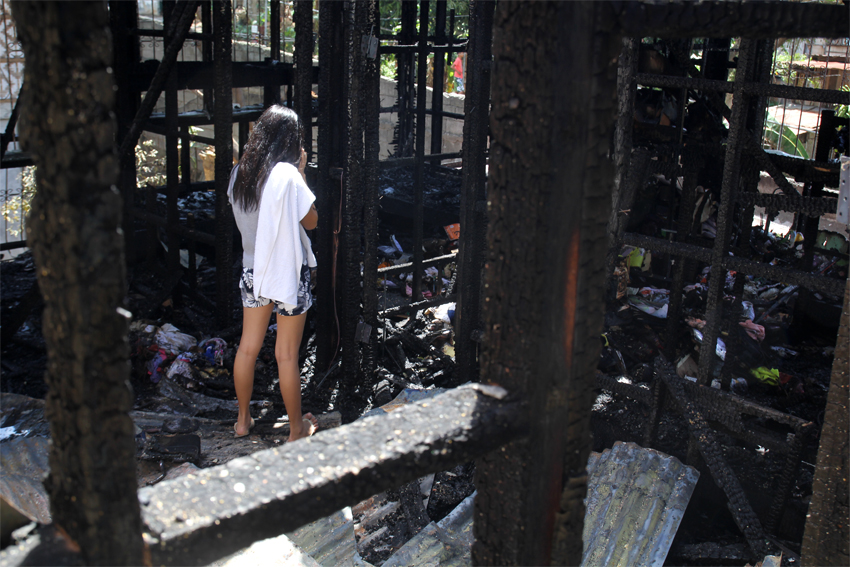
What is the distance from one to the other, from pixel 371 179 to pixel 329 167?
0.34m

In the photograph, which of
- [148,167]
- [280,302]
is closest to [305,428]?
[280,302]

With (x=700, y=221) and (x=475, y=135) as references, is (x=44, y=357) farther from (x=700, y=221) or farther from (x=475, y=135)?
(x=700, y=221)

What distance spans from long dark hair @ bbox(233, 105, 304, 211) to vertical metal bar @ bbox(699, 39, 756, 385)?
2029mm

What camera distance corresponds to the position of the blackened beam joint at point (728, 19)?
111cm

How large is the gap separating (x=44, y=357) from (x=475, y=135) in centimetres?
326

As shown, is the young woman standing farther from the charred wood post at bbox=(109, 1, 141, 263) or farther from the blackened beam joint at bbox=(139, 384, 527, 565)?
the blackened beam joint at bbox=(139, 384, 527, 565)

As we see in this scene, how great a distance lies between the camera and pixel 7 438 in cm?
337

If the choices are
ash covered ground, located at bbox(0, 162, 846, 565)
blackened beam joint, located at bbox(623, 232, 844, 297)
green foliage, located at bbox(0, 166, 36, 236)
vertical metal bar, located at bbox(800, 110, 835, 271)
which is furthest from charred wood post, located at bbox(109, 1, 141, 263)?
vertical metal bar, located at bbox(800, 110, 835, 271)

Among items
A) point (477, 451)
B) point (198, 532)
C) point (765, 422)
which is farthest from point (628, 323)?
point (198, 532)

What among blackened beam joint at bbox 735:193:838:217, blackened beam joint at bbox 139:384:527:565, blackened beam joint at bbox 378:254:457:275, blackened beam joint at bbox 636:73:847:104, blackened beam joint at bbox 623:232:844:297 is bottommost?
blackened beam joint at bbox 378:254:457:275

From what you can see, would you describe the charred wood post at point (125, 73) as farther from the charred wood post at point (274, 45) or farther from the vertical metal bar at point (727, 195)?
the vertical metal bar at point (727, 195)

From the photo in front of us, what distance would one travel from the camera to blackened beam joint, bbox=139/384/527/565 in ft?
2.95

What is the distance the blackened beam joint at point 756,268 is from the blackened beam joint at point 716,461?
0.58 metres

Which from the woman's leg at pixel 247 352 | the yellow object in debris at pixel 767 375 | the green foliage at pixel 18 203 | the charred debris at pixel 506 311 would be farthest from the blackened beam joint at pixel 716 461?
the green foliage at pixel 18 203
